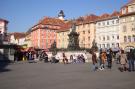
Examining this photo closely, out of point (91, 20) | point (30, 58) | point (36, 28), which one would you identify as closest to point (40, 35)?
point (36, 28)

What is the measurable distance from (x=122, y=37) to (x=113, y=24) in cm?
573

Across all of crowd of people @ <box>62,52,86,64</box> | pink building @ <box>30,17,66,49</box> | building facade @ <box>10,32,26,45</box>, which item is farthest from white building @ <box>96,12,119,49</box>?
building facade @ <box>10,32,26,45</box>

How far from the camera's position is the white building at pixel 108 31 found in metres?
65.5

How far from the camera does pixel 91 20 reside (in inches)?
3031

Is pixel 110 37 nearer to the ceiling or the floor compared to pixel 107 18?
nearer to the floor

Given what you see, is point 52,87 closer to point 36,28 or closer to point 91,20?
point 91,20

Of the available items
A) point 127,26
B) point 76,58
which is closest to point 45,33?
point 127,26

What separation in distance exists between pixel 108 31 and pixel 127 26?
357 inches

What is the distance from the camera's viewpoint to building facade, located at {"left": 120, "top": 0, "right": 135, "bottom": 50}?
58938 millimetres

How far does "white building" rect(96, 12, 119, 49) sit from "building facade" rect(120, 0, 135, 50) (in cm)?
253

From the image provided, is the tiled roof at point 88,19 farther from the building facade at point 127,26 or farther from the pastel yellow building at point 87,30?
the building facade at point 127,26

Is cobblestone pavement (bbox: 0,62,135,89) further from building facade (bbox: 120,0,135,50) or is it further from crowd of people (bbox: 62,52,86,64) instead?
building facade (bbox: 120,0,135,50)

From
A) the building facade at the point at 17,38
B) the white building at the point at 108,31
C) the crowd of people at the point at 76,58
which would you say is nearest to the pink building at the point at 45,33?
the white building at the point at 108,31

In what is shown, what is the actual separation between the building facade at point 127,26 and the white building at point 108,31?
2533 millimetres
